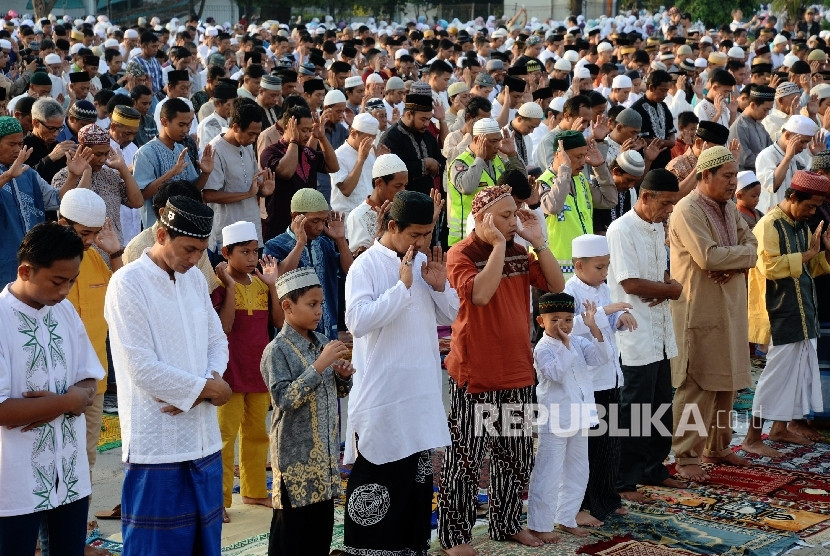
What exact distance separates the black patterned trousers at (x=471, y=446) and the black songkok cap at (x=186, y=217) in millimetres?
1733

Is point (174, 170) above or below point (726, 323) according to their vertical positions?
above

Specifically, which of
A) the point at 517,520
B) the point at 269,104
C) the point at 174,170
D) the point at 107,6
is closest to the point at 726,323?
the point at 517,520

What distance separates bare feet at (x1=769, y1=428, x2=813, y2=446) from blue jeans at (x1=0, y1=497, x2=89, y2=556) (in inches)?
189

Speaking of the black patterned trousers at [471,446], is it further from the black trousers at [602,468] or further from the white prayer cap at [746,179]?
the white prayer cap at [746,179]

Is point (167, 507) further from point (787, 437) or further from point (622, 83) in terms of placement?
point (622, 83)

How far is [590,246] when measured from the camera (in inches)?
244

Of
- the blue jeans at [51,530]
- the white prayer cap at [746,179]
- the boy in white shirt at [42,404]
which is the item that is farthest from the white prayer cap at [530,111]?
the blue jeans at [51,530]

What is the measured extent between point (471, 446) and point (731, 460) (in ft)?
7.27

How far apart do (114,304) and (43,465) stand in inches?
24.3

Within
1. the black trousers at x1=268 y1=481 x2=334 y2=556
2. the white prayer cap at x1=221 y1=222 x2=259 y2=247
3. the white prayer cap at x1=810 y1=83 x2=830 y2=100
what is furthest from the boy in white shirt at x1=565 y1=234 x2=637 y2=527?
the white prayer cap at x1=810 y1=83 x2=830 y2=100

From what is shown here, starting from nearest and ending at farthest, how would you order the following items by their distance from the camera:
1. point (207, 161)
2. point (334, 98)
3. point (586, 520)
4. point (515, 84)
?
point (586, 520) < point (207, 161) < point (334, 98) < point (515, 84)

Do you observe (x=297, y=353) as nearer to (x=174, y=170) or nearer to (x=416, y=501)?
(x=416, y=501)

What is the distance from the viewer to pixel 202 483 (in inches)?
176

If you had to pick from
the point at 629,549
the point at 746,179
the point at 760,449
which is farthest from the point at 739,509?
the point at 746,179
